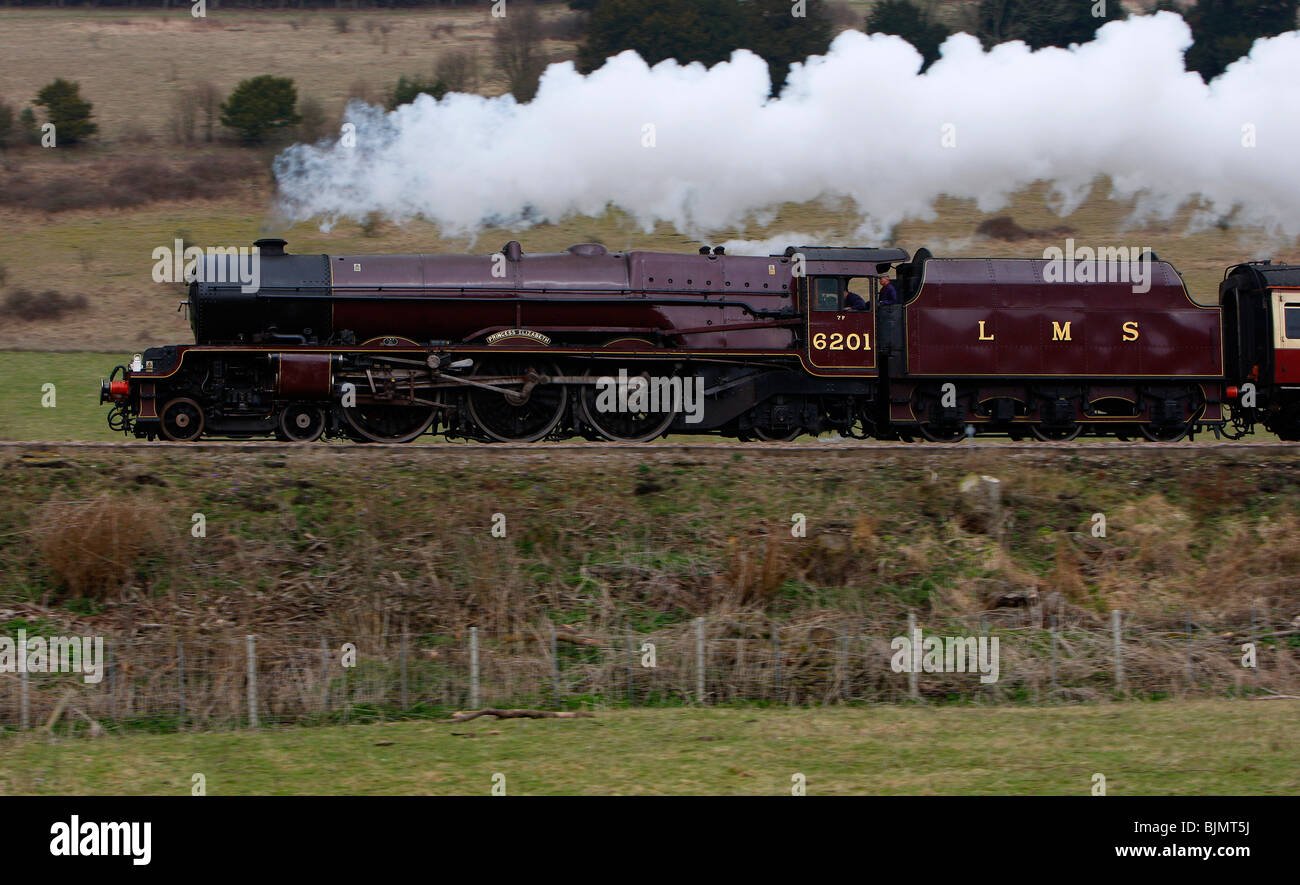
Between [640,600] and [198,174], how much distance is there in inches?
1833

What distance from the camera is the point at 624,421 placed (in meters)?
21.6

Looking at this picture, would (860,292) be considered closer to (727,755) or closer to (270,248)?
(270,248)

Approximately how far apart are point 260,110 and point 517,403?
46745mm

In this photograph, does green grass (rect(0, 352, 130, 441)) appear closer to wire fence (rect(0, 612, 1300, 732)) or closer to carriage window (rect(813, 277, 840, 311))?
wire fence (rect(0, 612, 1300, 732))

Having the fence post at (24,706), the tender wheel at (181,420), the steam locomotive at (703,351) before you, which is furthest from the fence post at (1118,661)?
the tender wheel at (181,420)

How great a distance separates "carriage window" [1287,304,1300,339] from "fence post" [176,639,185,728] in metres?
18.8

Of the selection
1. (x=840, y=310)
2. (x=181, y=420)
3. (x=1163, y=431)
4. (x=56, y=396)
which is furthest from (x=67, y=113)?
(x=1163, y=431)

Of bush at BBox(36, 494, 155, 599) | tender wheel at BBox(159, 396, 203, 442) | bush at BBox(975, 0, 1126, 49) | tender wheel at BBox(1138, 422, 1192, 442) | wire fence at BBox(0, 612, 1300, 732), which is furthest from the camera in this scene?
bush at BBox(975, 0, 1126, 49)

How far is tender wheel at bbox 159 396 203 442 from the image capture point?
2033cm

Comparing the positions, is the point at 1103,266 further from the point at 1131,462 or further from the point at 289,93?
the point at 289,93

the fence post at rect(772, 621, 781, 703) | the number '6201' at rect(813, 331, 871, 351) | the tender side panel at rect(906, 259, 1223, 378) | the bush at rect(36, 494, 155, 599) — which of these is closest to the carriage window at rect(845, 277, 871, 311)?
the number '6201' at rect(813, 331, 871, 351)

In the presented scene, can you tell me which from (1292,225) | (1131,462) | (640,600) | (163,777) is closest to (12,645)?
(163,777)

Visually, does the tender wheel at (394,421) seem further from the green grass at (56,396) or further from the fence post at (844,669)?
the green grass at (56,396)

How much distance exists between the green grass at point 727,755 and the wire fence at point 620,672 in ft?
2.22
